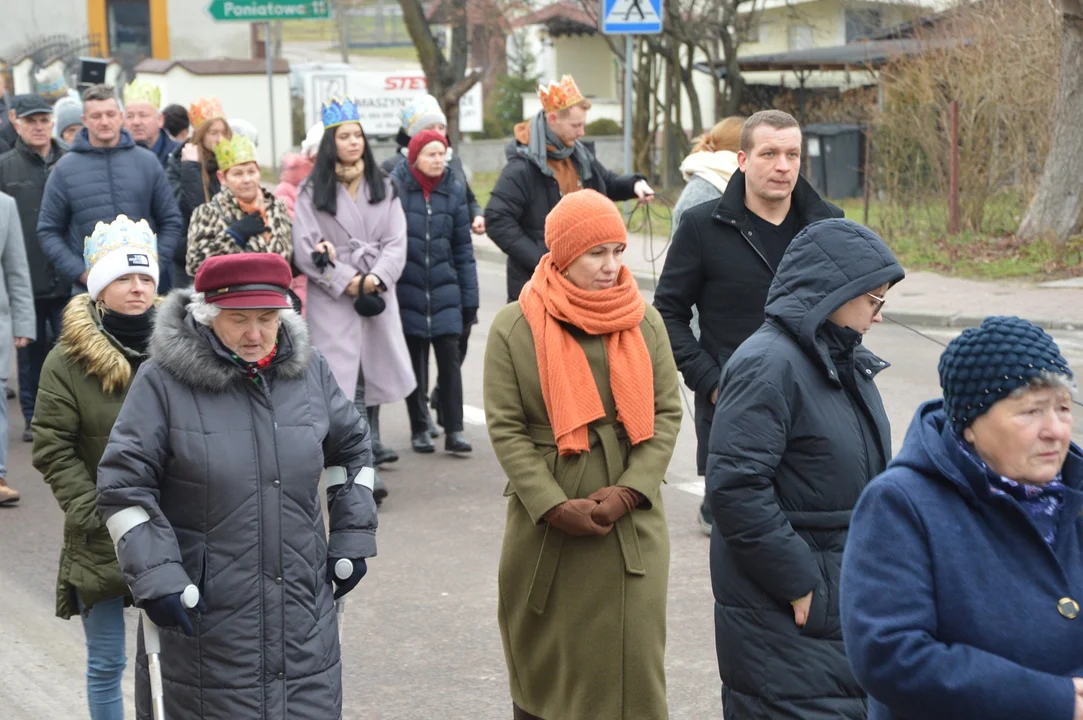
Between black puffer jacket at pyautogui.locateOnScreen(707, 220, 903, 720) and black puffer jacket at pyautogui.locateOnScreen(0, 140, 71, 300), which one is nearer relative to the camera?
black puffer jacket at pyautogui.locateOnScreen(707, 220, 903, 720)

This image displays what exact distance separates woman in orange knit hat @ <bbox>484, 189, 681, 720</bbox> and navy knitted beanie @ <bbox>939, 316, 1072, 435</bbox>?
5.79 feet

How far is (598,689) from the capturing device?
4.54m

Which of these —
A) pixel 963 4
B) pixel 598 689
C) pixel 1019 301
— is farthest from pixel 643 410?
pixel 963 4

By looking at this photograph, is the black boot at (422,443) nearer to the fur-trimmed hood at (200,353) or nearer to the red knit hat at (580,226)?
the red knit hat at (580,226)

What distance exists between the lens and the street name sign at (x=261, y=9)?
87.4ft

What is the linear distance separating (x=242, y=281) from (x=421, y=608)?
295cm

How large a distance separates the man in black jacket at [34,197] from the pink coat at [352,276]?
97.6 inches

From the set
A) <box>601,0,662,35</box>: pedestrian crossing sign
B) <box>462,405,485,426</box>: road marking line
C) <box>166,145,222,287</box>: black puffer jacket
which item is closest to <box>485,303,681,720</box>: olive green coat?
<box>166,145,222,287</box>: black puffer jacket

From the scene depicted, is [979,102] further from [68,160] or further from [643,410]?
[643,410]

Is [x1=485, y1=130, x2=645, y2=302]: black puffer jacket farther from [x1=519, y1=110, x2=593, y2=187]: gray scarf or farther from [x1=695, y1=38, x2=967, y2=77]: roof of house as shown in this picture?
[x1=695, y1=38, x2=967, y2=77]: roof of house

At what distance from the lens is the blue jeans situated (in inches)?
195

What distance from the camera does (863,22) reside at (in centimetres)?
3934

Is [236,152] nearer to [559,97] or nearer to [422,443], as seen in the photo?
[559,97]

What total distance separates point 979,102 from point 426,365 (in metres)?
11.7
